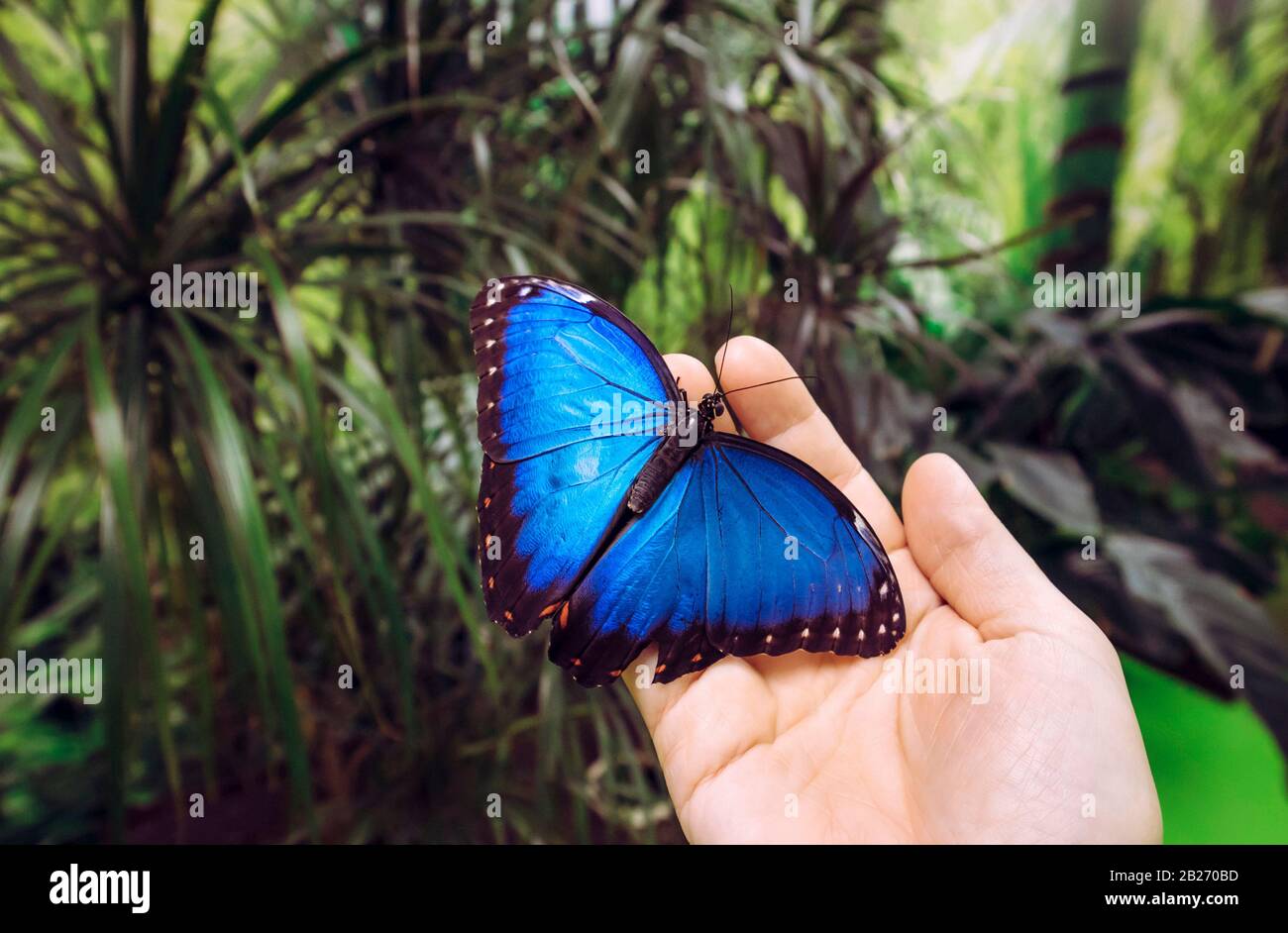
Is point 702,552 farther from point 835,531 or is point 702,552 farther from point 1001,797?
point 1001,797

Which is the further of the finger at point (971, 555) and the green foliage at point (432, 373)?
the green foliage at point (432, 373)

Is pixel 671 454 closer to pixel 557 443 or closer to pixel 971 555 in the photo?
pixel 557 443

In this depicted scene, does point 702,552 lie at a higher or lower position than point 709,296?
lower

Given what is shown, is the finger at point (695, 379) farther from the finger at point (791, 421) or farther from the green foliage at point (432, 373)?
the green foliage at point (432, 373)

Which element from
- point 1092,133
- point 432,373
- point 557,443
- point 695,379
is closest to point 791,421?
→ point 695,379

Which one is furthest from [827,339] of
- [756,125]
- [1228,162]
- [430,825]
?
[1228,162]

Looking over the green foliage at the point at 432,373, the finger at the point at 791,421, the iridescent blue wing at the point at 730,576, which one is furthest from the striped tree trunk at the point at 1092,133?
the iridescent blue wing at the point at 730,576
